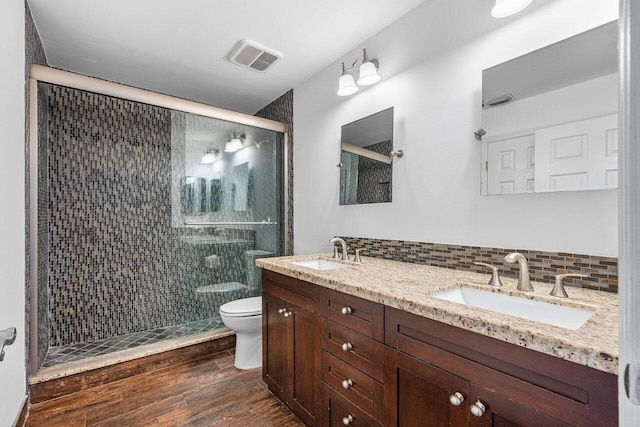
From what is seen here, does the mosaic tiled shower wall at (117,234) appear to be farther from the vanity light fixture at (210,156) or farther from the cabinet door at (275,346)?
the cabinet door at (275,346)

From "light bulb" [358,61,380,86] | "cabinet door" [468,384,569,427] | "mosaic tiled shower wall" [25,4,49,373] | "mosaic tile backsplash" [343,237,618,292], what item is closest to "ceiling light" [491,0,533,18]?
"light bulb" [358,61,380,86]

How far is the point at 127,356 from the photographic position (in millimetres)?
2188

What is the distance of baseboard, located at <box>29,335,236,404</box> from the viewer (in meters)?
1.89

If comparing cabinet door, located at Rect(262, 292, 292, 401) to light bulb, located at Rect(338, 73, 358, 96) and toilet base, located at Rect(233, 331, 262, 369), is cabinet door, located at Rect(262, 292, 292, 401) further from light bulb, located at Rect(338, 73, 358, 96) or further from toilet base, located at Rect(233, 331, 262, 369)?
light bulb, located at Rect(338, 73, 358, 96)

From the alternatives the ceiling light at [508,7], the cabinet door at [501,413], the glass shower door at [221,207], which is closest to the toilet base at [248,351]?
the glass shower door at [221,207]

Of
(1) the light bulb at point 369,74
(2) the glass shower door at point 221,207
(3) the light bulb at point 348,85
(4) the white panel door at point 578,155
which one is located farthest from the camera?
(2) the glass shower door at point 221,207

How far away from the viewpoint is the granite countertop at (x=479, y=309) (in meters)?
0.71

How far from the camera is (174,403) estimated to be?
185 cm

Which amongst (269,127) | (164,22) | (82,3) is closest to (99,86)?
(82,3)

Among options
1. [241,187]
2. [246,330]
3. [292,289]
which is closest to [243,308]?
[246,330]

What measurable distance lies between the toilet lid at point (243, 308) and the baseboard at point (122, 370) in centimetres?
37
